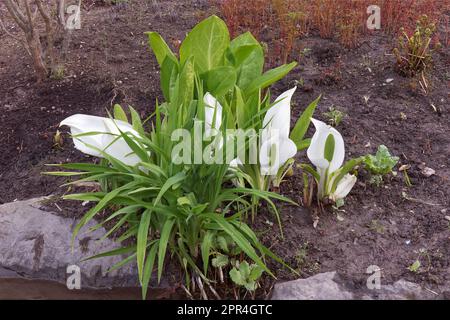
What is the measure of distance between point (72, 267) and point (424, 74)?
238 centimetres

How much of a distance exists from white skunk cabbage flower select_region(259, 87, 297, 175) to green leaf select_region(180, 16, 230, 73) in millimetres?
381

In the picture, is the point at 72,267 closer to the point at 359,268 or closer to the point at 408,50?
the point at 359,268

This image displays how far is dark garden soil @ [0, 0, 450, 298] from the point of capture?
230 centimetres

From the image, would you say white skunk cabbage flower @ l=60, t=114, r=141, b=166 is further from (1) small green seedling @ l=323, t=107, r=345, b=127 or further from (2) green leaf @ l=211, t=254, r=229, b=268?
(1) small green seedling @ l=323, t=107, r=345, b=127

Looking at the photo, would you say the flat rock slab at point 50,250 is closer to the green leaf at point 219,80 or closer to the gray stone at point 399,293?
the green leaf at point 219,80

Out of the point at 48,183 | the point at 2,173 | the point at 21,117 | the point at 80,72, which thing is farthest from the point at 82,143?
the point at 80,72

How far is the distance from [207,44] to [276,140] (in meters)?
0.58

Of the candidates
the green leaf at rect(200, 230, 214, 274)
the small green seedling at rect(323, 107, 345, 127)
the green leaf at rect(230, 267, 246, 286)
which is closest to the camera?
the green leaf at rect(200, 230, 214, 274)

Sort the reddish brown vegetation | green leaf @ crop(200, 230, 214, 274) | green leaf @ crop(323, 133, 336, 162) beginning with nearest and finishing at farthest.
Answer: green leaf @ crop(200, 230, 214, 274) → green leaf @ crop(323, 133, 336, 162) → the reddish brown vegetation

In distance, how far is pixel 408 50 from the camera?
11.0 feet

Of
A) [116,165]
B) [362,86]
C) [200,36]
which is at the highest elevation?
[200,36]

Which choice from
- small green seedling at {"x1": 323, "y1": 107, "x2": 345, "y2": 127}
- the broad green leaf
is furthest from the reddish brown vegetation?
the broad green leaf

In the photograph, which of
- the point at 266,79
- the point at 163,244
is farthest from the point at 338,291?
the point at 266,79

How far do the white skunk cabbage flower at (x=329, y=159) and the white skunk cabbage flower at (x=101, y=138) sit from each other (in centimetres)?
74
